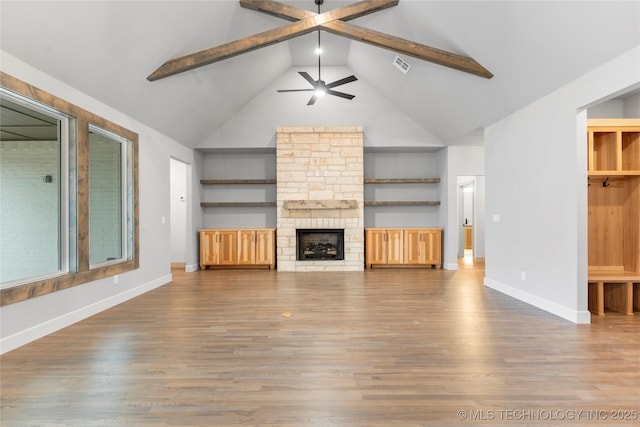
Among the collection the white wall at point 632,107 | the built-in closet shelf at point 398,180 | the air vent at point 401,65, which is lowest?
the built-in closet shelf at point 398,180

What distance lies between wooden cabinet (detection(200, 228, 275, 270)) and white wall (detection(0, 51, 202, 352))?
0.36m

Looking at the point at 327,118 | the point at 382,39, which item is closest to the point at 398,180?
the point at 327,118

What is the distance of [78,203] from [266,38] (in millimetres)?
3143

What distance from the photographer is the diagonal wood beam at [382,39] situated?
4086 mm

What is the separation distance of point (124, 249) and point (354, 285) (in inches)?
139

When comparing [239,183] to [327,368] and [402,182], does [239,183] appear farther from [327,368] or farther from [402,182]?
[327,368]

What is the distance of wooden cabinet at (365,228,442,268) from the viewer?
685 cm

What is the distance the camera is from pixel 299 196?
6.67 metres

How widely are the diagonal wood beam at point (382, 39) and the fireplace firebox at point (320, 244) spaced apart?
3.67m

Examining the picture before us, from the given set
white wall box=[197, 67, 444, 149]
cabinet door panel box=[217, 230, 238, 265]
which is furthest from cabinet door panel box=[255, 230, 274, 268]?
white wall box=[197, 67, 444, 149]

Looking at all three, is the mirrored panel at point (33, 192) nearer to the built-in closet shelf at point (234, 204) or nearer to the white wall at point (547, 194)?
the built-in closet shelf at point (234, 204)

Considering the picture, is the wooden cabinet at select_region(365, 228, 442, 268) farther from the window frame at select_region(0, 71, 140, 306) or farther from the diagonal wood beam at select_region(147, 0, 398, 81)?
the window frame at select_region(0, 71, 140, 306)

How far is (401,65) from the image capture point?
5277 millimetres

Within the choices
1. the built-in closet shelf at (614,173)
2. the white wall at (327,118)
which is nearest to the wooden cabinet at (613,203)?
the built-in closet shelf at (614,173)
